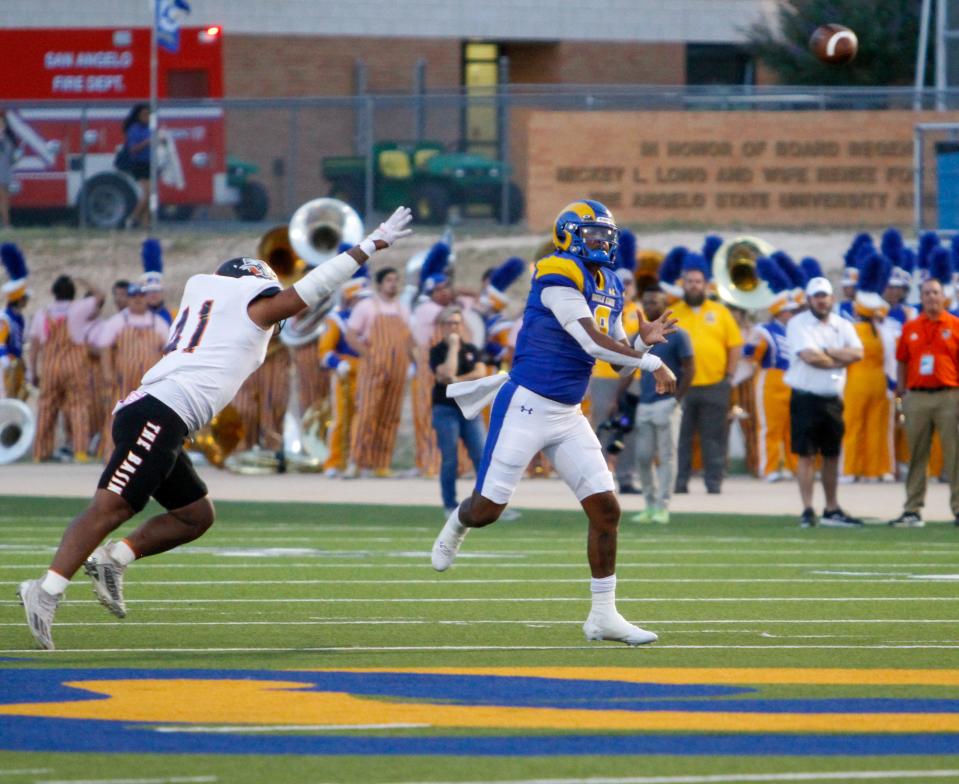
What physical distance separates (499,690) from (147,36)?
29033mm

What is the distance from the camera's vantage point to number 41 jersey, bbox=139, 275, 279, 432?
369 inches

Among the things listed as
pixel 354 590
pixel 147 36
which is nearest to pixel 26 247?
pixel 147 36

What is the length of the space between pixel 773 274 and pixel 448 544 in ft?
40.8

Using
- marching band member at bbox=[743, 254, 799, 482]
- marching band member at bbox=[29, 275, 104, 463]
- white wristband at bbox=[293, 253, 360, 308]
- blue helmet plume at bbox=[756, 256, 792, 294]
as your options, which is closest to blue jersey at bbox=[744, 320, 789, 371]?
marching band member at bbox=[743, 254, 799, 482]

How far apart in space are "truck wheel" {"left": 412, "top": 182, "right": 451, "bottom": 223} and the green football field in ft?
58.5

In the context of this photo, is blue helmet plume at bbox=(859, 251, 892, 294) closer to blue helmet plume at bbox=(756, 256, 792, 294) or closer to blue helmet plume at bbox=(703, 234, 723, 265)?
blue helmet plume at bbox=(756, 256, 792, 294)

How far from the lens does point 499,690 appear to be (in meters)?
7.97

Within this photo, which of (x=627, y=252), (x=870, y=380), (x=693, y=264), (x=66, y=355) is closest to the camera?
(x=693, y=264)

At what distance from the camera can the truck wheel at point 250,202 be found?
3316 centimetres

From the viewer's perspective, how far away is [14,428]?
24.8 metres

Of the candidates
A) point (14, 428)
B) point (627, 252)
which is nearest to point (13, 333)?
point (14, 428)

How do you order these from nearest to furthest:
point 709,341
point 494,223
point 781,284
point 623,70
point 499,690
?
point 499,690
point 709,341
point 781,284
point 494,223
point 623,70

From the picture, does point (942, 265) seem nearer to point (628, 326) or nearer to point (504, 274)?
point (628, 326)

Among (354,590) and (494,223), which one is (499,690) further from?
(494,223)
